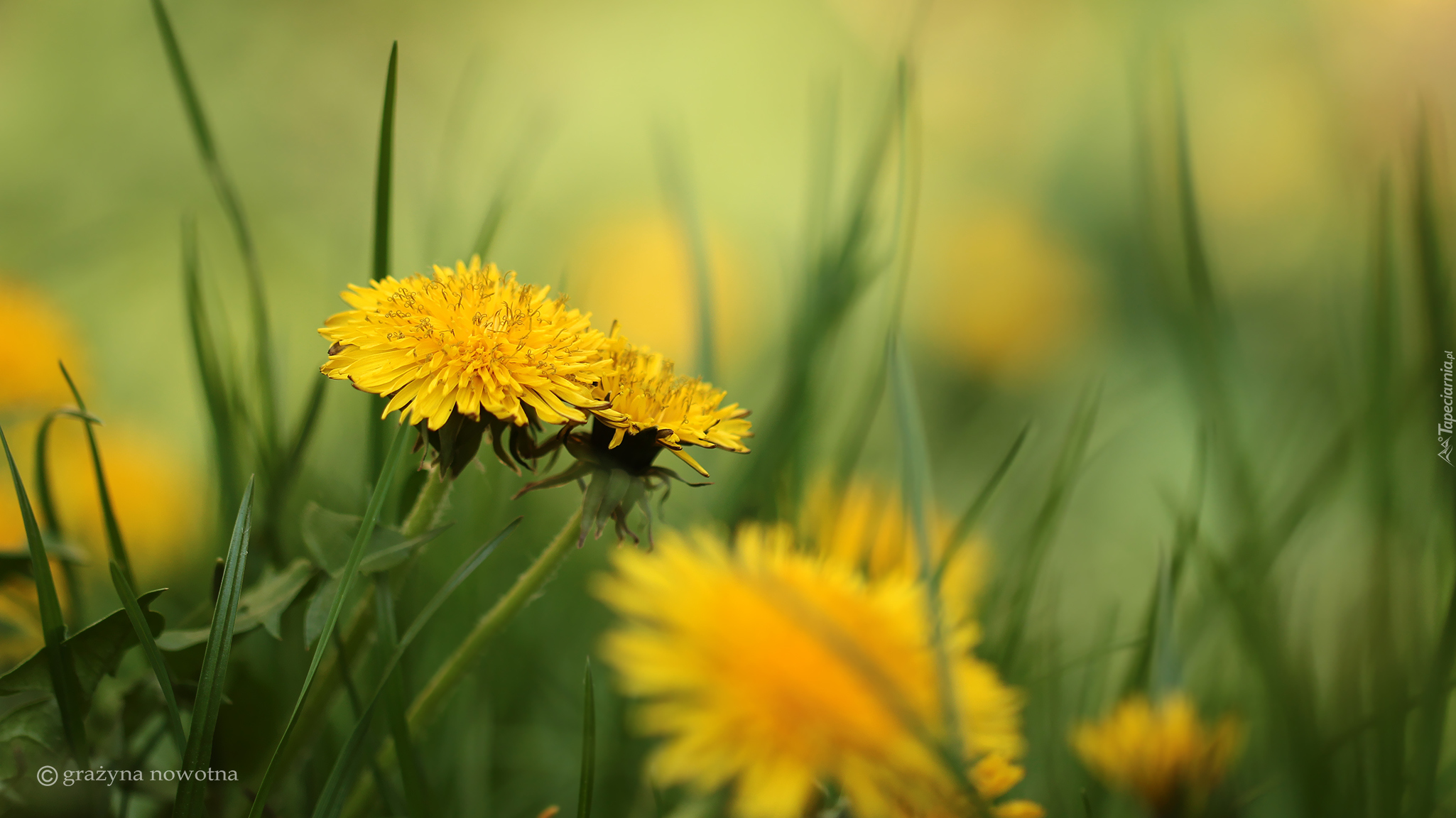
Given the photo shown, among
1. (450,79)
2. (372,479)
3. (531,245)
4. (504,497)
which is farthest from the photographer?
(450,79)

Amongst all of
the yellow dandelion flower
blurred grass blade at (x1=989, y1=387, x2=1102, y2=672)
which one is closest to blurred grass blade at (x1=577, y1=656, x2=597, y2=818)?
the yellow dandelion flower

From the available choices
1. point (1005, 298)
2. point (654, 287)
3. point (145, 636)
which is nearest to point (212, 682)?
point (145, 636)

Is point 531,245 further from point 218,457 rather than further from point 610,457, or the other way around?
point 610,457

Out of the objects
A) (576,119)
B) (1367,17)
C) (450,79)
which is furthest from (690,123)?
(1367,17)

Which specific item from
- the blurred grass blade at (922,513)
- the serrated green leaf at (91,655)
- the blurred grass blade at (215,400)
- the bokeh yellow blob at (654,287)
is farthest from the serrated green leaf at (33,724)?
the bokeh yellow blob at (654,287)

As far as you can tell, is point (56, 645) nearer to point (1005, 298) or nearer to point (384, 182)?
point (384, 182)

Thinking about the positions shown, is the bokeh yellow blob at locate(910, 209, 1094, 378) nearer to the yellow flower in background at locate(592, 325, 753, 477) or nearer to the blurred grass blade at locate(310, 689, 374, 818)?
the yellow flower in background at locate(592, 325, 753, 477)
